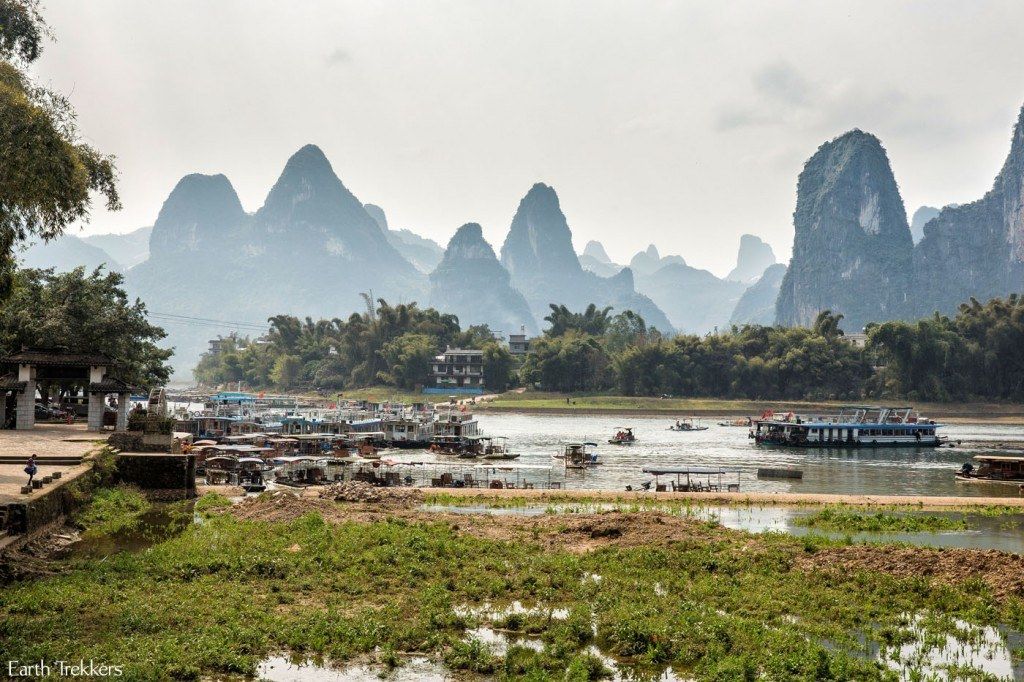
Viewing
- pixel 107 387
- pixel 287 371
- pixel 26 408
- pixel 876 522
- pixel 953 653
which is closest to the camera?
pixel 953 653

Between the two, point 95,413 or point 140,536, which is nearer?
point 140,536

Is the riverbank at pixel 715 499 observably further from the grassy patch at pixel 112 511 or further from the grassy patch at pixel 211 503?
the grassy patch at pixel 112 511

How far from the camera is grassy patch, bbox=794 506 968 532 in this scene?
28672mm

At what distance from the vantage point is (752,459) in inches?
2534

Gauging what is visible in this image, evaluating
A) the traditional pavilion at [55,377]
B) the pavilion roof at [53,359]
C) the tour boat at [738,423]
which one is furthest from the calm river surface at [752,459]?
the pavilion roof at [53,359]

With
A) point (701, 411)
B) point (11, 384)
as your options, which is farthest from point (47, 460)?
point (701, 411)

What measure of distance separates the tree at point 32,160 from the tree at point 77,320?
1801cm

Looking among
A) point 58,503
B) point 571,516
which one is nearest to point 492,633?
point 571,516

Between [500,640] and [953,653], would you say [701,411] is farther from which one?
[500,640]

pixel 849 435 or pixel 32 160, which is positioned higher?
pixel 32 160

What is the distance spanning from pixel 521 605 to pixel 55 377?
32.9 metres

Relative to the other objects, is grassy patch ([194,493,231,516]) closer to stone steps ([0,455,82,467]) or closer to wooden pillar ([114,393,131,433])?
stone steps ([0,455,82,467])

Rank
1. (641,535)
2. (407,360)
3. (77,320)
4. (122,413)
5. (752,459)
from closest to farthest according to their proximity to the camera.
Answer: (641,535)
(122,413)
(77,320)
(752,459)
(407,360)

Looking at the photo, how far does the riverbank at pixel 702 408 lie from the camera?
397 feet
